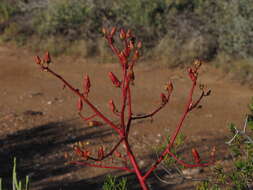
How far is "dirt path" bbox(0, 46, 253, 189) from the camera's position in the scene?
6.11m

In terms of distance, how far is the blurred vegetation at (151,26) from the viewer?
10242 millimetres

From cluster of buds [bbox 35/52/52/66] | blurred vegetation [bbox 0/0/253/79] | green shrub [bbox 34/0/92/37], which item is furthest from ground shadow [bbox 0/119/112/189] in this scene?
green shrub [bbox 34/0/92/37]

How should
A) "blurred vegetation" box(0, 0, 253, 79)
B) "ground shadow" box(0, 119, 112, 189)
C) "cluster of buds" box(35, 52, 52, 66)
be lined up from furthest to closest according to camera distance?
"blurred vegetation" box(0, 0, 253, 79), "ground shadow" box(0, 119, 112, 189), "cluster of buds" box(35, 52, 52, 66)

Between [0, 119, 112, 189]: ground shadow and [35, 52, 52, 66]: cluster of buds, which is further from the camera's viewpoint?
[0, 119, 112, 189]: ground shadow

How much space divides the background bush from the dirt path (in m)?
0.46

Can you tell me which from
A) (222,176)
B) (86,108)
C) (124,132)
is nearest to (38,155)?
(86,108)

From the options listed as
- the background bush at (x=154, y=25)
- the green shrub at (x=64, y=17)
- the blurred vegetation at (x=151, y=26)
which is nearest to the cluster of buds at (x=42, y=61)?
the blurred vegetation at (x=151, y=26)

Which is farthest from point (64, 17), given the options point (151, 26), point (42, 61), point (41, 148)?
point (42, 61)

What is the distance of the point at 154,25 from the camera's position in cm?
1128

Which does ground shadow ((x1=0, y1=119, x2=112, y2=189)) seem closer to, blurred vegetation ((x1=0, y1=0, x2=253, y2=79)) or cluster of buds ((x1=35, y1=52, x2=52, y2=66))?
A: blurred vegetation ((x1=0, y1=0, x2=253, y2=79))

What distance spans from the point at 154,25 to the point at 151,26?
0.26 ft

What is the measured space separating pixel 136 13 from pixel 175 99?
3.17 m

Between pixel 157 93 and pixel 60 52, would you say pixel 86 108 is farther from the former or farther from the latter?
pixel 60 52

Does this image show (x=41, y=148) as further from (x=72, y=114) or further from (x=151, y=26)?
(x=151, y=26)
